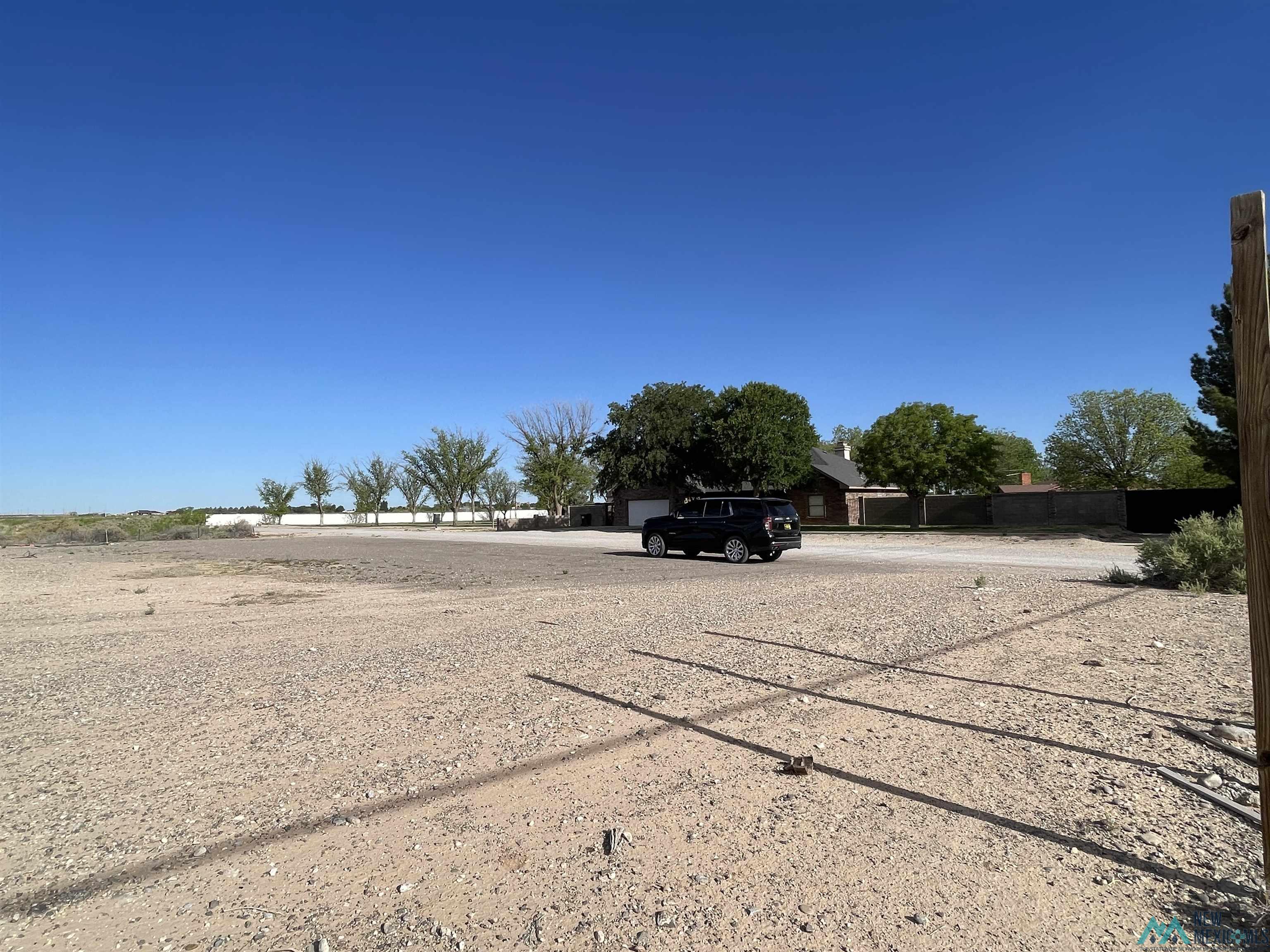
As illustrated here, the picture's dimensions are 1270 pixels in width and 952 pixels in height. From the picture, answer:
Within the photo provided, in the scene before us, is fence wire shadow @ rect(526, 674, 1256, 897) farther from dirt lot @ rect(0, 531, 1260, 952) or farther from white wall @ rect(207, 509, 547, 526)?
white wall @ rect(207, 509, 547, 526)

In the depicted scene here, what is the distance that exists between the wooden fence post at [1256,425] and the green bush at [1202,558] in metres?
9.92

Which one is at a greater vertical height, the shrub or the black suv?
the black suv

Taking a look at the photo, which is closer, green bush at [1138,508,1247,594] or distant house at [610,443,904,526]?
green bush at [1138,508,1247,594]

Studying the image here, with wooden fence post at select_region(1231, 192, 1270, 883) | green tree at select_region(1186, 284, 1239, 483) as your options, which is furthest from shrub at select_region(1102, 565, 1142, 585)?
green tree at select_region(1186, 284, 1239, 483)

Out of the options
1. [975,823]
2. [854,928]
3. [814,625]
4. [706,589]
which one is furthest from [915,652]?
[706,589]

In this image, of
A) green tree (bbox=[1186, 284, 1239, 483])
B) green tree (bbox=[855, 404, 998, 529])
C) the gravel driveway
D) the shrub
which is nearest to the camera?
the shrub

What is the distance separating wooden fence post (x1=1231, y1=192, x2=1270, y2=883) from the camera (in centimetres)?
227

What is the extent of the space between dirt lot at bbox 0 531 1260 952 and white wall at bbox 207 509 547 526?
73.8m

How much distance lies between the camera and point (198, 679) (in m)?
6.35

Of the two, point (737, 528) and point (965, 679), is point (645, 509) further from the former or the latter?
point (965, 679)

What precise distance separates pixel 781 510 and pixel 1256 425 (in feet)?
57.2

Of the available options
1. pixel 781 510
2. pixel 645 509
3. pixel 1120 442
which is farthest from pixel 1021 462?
pixel 781 510

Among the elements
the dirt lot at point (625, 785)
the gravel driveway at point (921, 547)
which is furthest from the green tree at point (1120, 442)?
the dirt lot at point (625, 785)

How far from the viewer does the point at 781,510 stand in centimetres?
1958
